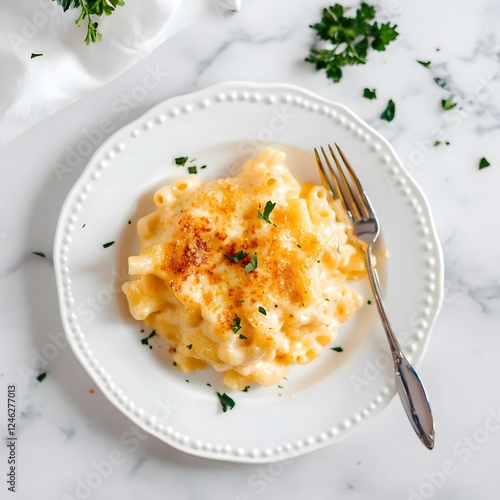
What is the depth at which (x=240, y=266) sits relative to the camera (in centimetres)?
240

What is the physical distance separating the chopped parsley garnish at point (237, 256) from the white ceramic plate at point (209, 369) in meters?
0.42

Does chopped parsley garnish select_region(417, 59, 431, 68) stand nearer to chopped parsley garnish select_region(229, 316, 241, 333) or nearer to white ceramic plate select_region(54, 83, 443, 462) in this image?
white ceramic plate select_region(54, 83, 443, 462)

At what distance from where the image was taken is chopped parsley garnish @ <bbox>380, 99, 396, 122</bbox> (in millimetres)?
2686

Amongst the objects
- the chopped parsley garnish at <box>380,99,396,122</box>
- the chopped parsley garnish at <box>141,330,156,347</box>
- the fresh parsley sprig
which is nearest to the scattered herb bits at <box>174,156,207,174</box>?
the fresh parsley sprig

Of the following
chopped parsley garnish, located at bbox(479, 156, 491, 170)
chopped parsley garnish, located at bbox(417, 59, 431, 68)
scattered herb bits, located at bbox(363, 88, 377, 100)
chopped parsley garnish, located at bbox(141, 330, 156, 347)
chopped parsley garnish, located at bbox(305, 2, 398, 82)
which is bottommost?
chopped parsley garnish, located at bbox(141, 330, 156, 347)

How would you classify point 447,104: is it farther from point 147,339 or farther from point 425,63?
point 147,339

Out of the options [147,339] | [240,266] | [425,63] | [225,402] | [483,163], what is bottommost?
[225,402]

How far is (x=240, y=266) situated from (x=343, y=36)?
1.14m

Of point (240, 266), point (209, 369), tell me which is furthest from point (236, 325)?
point (209, 369)

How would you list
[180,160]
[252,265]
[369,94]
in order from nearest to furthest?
[252,265] < [180,160] < [369,94]

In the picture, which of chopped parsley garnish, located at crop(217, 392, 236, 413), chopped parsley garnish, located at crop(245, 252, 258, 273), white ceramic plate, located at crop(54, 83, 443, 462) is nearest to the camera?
chopped parsley garnish, located at crop(245, 252, 258, 273)

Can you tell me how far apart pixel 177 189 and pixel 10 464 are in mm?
1519

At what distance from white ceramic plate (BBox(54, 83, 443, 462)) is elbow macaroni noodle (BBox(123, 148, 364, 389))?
136 millimetres

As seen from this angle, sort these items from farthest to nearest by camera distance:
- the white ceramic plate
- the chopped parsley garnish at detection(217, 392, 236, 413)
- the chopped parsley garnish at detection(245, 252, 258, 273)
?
the chopped parsley garnish at detection(217, 392, 236, 413)
the white ceramic plate
the chopped parsley garnish at detection(245, 252, 258, 273)
